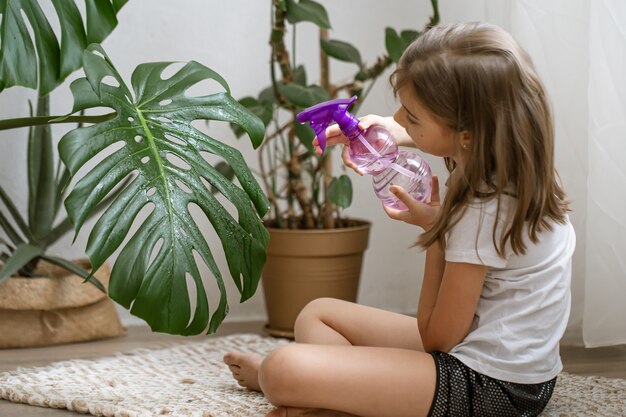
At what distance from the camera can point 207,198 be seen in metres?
1.55

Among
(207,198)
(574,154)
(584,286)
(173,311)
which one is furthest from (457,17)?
(173,311)

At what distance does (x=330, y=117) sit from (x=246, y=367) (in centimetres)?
49

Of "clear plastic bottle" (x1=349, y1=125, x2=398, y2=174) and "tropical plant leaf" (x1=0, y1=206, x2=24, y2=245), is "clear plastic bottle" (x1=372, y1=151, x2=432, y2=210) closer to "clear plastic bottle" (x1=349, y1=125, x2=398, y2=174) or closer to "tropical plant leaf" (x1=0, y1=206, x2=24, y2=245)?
"clear plastic bottle" (x1=349, y1=125, x2=398, y2=174)

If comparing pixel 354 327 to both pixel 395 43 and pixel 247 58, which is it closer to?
pixel 395 43

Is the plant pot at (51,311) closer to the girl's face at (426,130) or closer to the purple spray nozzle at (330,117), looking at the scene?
the purple spray nozzle at (330,117)

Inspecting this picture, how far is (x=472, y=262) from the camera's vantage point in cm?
138

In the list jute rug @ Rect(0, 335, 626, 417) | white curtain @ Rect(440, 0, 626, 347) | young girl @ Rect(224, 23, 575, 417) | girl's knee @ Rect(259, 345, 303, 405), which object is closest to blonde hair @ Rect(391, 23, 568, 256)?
young girl @ Rect(224, 23, 575, 417)

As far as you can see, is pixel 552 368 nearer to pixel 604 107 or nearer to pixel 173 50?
pixel 604 107

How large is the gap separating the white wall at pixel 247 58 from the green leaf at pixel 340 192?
35 cm

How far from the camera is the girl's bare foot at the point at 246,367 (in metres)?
1.70

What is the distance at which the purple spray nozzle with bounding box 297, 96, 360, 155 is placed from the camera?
1510mm

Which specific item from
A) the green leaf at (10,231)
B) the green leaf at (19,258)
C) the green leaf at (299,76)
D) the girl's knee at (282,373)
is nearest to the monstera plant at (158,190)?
the girl's knee at (282,373)

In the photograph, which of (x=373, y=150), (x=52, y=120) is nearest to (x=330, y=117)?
(x=373, y=150)

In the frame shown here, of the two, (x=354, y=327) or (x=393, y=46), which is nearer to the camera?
(x=354, y=327)
